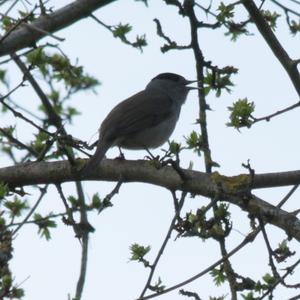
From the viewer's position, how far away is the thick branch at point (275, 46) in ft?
17.7

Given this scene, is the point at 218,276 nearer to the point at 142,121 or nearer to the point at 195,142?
the point at 195,142

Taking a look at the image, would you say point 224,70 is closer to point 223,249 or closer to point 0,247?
point 223,249

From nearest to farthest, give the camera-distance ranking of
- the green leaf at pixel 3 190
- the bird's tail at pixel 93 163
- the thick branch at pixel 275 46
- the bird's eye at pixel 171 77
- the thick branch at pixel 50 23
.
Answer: the thick branch at pixel 275 46, the green leaf at pixel 3 190, the thick branch at pixel 50 23, the bird's tail at pixel 93 163, the bird's eye at pixel 171 77

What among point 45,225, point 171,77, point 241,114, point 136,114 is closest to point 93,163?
point 45,225

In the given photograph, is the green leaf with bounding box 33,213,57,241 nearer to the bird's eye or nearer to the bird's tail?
the bird's tail

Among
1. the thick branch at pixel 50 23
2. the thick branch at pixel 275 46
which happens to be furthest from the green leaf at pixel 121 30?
the thick branch at pixel 275 46

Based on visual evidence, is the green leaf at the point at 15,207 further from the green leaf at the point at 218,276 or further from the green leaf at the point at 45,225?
the green leaf at the point at 218,276

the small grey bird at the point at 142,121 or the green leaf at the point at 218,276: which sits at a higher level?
the small grey bird at the point at 142,121

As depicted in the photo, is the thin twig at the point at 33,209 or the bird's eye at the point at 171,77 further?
the bird's eye at the point at 171,77

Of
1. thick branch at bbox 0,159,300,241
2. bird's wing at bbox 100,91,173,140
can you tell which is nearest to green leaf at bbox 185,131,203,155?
thick branch at bbox 0,159,300,241

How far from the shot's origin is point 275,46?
5.48 meters

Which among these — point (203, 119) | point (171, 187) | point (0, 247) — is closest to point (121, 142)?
point (203, 119)

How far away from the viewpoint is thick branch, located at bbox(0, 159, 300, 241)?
523 cm

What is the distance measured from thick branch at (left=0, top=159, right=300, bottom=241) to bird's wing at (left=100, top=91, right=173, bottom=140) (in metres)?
1.80
